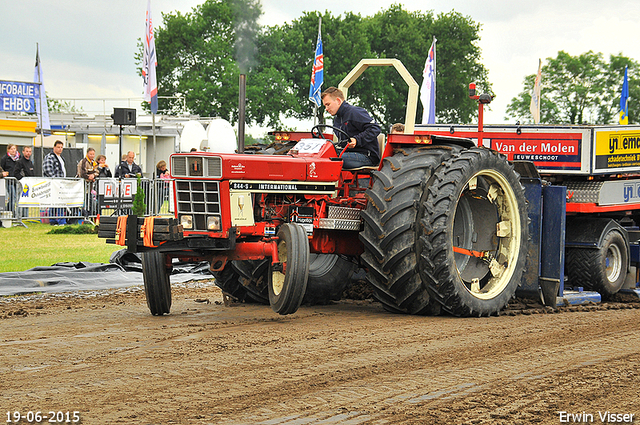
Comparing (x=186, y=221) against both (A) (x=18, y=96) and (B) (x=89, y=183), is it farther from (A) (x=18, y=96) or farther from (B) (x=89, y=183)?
(A) (x=18, y=96)

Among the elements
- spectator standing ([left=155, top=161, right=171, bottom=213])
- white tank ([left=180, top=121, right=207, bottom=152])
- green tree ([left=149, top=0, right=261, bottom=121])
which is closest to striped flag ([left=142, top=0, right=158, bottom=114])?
white tank ([left=180, top=121, right=207, bottom=152])

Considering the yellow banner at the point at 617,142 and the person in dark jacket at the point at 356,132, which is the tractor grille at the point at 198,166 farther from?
the yellow banner at the point at 617,142

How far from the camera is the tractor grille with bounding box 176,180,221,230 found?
21.8ft

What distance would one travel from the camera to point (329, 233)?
7.36m

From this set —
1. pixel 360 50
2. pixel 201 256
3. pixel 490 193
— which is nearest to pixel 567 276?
pixel 490 193

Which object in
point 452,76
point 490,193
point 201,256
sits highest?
point 452,76

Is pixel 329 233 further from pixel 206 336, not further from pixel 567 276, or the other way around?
pixel 567 276

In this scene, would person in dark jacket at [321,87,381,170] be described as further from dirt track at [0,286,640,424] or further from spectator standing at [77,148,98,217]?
spectator standing at [77,148,98,217]

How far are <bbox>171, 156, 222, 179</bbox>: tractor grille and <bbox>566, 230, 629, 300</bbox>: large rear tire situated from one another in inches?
189

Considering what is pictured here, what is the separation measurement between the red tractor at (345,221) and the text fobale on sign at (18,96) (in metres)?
17.1

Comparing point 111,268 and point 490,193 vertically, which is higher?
point 490,193

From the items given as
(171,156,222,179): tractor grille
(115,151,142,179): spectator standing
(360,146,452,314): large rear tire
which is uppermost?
(115,151,142,179): spectator standing

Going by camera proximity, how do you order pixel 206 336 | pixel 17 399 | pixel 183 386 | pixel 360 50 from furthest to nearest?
pixel 360 50, pixel 206 336, pixel 183 386, pixel 17 399

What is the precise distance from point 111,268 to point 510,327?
6462 millimetres
